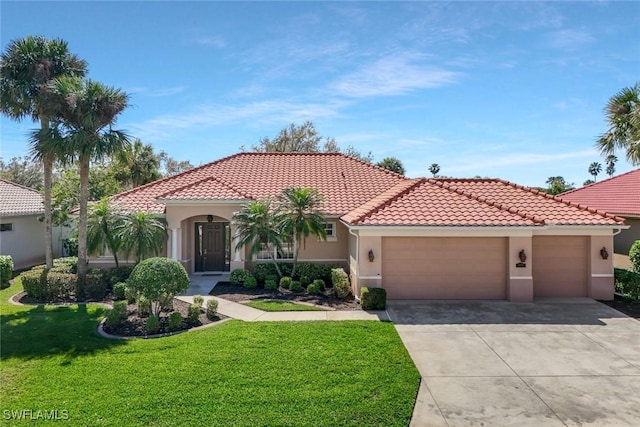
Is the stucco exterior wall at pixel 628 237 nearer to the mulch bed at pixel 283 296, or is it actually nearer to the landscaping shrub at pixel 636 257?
the landscaping shrub at pixel 636 257

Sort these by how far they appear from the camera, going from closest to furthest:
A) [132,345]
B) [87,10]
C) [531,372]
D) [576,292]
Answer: [531,372] → [132,345] → [87,10] → [576,292]

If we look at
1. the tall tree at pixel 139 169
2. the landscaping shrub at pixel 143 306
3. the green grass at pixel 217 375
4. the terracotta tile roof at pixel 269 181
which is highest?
the tall tree at pixel 139 169

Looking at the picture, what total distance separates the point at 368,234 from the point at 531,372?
21.0 feet

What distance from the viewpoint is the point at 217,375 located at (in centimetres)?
Answer: 723

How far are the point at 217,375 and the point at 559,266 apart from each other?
12.6 meters

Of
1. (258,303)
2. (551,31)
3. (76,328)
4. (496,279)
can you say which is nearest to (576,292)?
(496,279)

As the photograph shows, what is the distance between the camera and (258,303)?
13.0 meters

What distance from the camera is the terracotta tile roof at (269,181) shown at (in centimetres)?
1738

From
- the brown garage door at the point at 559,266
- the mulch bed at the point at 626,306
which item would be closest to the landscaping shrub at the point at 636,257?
the mulch bed at the point at 626,306

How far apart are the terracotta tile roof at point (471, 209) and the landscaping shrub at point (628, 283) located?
78.4 inches

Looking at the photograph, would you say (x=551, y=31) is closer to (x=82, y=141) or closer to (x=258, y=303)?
(x=258, y=303)

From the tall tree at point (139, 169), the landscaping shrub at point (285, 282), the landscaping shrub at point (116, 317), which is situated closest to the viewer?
the landscaping shrub at point (116, 317)

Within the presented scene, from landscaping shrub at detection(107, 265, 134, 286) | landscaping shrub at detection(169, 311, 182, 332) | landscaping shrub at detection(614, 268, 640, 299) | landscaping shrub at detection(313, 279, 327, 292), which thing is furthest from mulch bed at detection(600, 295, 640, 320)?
landscaping shrub at detection(107, 265, 134, 286)

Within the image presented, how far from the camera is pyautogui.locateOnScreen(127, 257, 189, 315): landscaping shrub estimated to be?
34.0 feet
